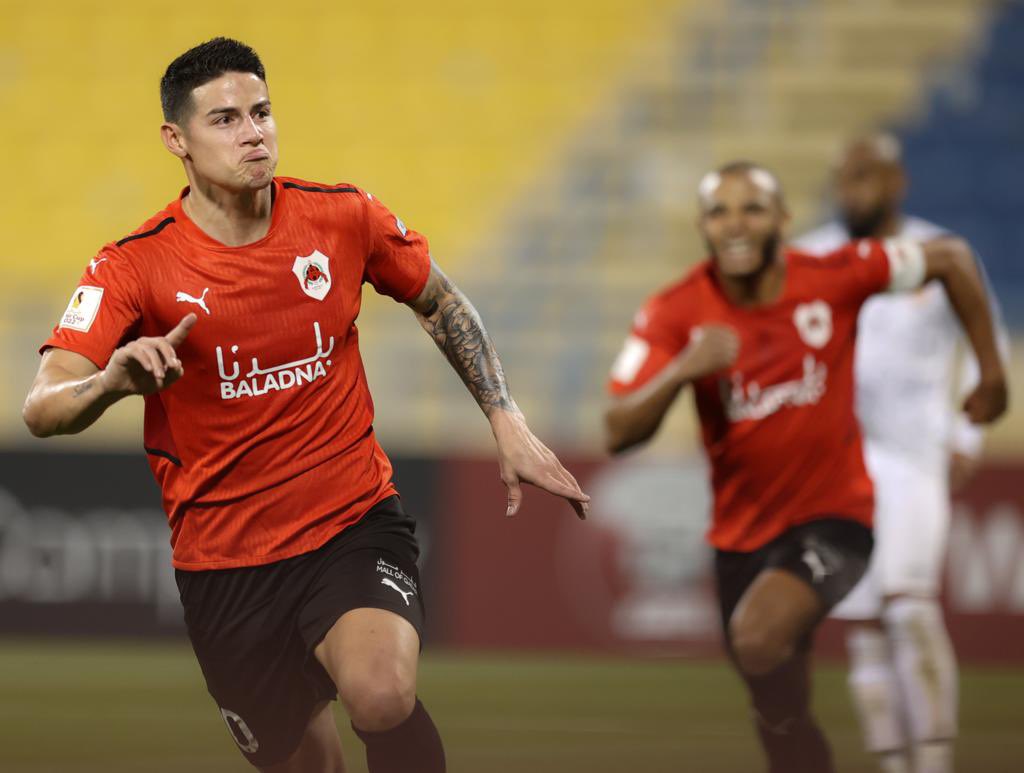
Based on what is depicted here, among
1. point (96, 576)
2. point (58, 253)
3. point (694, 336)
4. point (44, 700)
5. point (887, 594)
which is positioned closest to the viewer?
point (694, 336)

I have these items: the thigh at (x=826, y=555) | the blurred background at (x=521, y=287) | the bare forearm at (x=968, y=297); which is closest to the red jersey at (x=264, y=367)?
the thigh at (x=826, y=555)

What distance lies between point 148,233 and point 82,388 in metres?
0.69

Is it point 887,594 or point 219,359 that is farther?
point 887,594

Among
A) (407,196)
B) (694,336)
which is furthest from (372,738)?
(407,196)

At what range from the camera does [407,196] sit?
618 inches

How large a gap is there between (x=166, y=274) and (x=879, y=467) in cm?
384

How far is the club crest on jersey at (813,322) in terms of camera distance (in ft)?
19.5

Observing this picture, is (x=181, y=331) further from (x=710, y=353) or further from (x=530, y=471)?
(x=710, y=353)

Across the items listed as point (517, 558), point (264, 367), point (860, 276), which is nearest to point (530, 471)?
point (264, 367)

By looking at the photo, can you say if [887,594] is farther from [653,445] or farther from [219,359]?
[653,445]

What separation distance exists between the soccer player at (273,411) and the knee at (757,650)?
137cm

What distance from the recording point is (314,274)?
4.53 meters

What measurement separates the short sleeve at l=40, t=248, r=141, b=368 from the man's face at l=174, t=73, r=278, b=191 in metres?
0.34

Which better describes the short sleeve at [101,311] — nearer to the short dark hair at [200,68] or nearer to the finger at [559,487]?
the short dark hair at [200,68]
